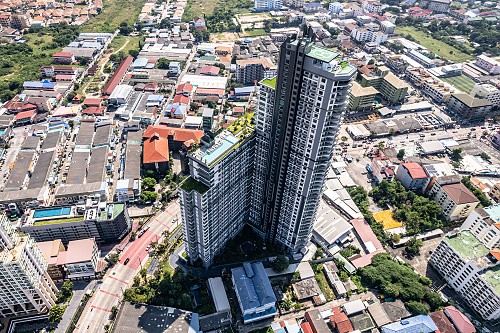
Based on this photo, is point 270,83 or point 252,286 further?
point 252,286

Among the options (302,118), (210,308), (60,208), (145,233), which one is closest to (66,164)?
(60,208)

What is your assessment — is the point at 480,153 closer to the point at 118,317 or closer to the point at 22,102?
the point at 118,317

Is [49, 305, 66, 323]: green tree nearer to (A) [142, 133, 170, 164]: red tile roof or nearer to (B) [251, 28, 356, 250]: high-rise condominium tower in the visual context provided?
(B) [251, 28, 356, 250]: high-rise condominium tower

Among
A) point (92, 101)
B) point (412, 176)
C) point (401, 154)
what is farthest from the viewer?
point (92, 101)

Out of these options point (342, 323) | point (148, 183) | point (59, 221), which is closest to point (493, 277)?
point (342, 323)

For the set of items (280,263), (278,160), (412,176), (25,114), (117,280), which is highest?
(278,160)

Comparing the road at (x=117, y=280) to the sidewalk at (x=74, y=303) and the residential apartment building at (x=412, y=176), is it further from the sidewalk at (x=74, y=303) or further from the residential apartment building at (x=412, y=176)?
the residential apartment building at (x=412, y=176)

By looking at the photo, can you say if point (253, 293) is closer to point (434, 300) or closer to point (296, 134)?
point (296, 134)
